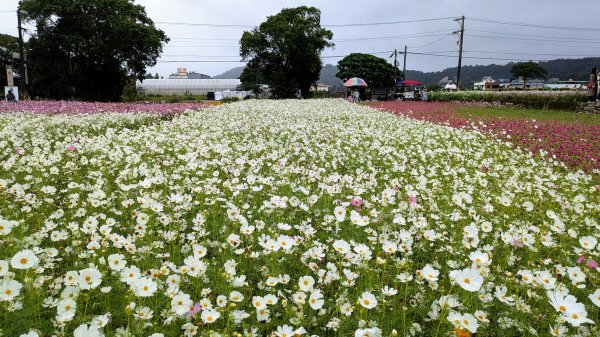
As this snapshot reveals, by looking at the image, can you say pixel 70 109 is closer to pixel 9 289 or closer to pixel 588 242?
pixel 9 289

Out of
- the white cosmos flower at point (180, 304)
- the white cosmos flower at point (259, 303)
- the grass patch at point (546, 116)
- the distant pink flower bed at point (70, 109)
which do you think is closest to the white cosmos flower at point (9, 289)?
the white cosmos flower at point (180, 304)

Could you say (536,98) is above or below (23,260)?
above

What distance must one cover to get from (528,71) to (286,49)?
84.0 m

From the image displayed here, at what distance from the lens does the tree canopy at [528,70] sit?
103 metres

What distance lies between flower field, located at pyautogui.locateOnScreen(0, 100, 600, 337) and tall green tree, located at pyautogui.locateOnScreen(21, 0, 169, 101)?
1142 inches

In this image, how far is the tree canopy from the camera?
338 ft

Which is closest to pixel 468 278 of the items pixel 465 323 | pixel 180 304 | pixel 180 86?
pixel 465 323

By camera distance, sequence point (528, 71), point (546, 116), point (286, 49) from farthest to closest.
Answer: point (528, 71) → point (286, 49) → point (546, 116)

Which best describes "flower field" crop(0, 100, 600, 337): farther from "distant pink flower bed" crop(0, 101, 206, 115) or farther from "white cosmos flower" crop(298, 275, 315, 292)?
"distant pink flower bed" crop(0, 101, 206, 115)

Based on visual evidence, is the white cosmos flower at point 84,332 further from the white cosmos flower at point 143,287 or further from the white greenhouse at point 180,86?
the white greenhouse at point 180,86

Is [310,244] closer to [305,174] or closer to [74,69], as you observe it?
[305,174]

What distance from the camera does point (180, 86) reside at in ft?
231

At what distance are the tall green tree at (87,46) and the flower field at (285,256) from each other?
95.2 feet

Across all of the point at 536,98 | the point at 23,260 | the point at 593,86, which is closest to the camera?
the point at 23,260
